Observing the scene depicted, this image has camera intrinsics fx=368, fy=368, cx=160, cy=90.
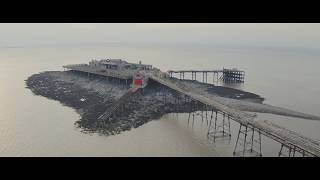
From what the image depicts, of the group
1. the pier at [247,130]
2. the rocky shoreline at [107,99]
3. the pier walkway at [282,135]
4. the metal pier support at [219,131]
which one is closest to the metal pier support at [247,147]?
the pier at [247,130]

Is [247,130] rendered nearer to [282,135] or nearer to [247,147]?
[247,147]

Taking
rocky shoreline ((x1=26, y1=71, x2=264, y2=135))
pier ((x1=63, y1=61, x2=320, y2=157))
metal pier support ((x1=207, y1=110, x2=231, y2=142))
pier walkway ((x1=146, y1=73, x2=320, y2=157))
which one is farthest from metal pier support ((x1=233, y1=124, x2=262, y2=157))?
rocky shoreline ((x1=26, y1=71, x2=264, y2=135))

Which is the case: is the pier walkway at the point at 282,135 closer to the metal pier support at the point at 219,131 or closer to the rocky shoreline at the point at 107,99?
the metal pier support at the point at 219,131

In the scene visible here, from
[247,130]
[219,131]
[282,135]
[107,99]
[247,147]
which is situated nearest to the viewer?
[282,135]

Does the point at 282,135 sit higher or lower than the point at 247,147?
higher

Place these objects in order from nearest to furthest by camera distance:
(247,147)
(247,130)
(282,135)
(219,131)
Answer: (282,135) → (247,147) → (219,131) → (247,130)

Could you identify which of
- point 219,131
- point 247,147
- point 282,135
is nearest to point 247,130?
point 219,131

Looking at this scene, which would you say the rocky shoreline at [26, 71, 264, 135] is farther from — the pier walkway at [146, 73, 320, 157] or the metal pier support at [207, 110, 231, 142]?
the pier walkway at [146, 73, 320, 157]

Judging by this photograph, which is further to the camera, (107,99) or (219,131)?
(107,99)

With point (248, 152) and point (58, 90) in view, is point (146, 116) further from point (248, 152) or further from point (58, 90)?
point (58, 90)
